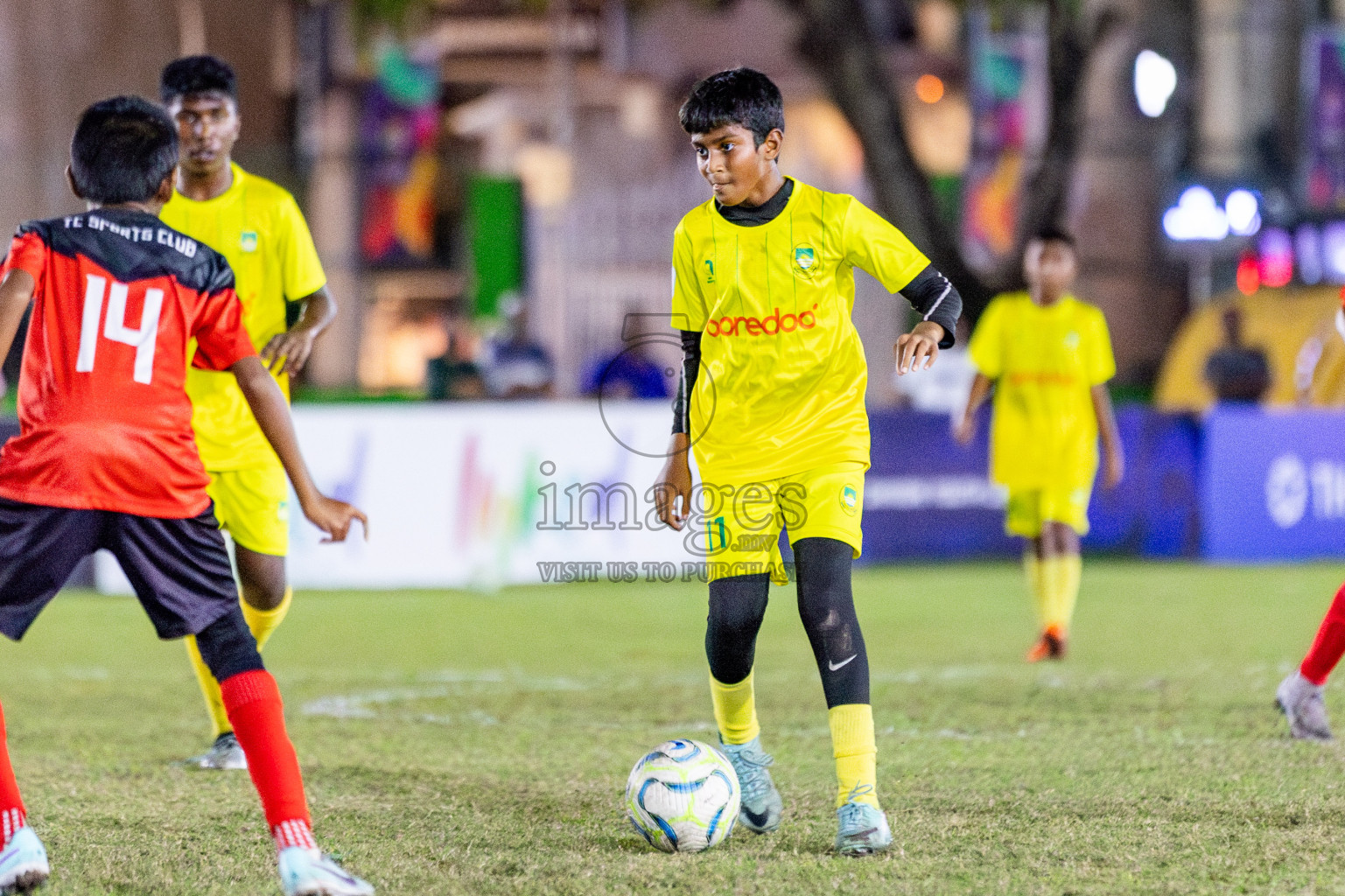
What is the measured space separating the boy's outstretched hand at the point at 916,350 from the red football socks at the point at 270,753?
163 cm

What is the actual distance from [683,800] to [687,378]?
1136 millimetres

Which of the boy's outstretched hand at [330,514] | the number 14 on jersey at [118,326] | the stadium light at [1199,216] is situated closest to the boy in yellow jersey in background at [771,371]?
the boy's outstretched hand at [330,514]

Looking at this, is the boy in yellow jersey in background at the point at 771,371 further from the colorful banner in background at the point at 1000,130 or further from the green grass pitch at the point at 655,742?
the colorful banner in background at the point at 1000,130

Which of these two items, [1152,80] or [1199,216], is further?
[1199,216]

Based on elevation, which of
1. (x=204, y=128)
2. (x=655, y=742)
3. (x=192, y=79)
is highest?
(x=192, y=79)

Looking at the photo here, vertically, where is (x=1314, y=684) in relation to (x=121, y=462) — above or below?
below

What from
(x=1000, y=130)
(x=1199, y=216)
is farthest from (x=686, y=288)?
(x=1000, y=130)

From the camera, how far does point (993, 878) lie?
385 centimetres

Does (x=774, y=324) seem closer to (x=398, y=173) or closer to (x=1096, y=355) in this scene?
(x=1096, y=355)

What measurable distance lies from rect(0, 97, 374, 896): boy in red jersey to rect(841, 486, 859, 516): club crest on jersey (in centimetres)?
134

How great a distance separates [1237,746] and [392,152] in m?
20.5

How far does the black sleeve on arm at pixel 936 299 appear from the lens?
14.1ft

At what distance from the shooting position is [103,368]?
3664 millimetres

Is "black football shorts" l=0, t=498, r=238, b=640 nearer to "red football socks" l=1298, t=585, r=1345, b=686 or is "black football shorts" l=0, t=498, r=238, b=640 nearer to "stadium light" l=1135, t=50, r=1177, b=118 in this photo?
"red football socks" l=1298, t=585, r=1345, b=686
